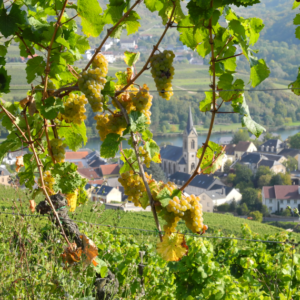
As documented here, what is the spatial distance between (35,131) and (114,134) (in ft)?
1.37

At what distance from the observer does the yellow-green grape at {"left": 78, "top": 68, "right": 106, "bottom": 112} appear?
3.05ft

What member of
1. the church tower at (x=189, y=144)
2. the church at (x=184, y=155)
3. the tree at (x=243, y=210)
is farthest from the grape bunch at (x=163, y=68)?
the church at (x=184, y=155)

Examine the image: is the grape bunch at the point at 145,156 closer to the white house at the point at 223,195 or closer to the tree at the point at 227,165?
the white house at the point at 223,195

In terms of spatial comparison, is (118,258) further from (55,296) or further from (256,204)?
(256,204)

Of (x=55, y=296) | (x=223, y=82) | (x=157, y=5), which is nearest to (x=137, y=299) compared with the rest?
(x=55, y=296)

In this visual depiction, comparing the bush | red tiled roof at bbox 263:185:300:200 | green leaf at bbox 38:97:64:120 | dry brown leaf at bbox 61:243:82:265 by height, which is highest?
green leaf at bbox 38:97:64:120

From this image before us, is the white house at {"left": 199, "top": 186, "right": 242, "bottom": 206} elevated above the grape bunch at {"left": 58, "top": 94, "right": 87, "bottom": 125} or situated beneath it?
situated beneath

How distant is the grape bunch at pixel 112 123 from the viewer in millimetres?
1014

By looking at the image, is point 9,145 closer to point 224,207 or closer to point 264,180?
point 224,207

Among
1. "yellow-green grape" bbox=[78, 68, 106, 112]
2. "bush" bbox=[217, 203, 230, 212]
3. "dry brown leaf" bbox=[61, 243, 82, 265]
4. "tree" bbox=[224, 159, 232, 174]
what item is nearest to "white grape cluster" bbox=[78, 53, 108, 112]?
"yellow-green grape" bbox=[78, 68, 106, 112]

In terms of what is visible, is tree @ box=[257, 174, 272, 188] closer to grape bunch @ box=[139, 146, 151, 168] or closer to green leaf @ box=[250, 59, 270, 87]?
grape bunch @ box=[139, 146, 151, 168]

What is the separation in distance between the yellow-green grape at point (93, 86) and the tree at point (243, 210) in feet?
106

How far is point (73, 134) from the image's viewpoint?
1.34m

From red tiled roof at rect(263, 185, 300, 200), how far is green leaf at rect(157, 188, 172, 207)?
33.9 meters
